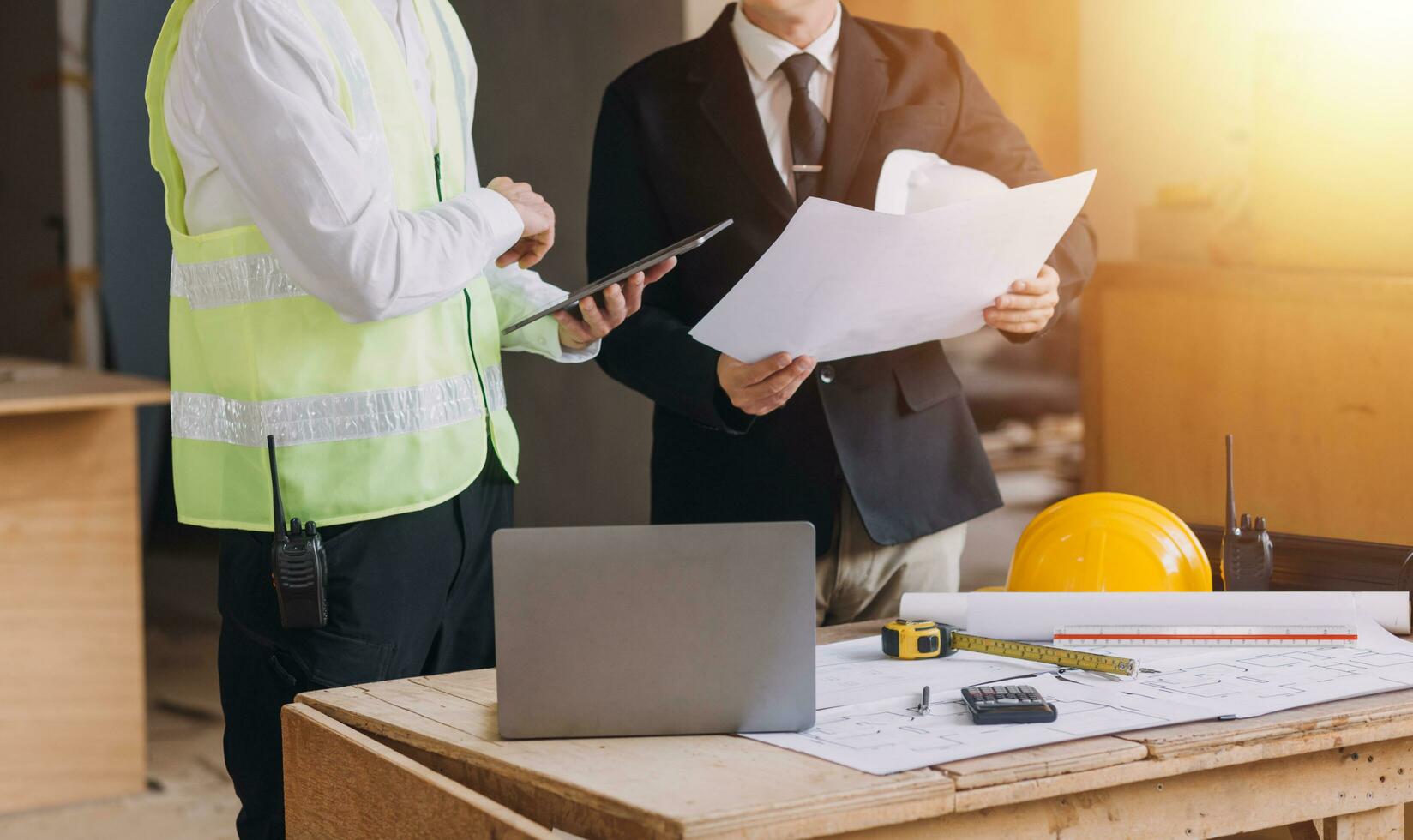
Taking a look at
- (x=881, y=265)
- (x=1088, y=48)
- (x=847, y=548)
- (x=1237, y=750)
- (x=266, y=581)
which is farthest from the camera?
(x=1088, y=48)

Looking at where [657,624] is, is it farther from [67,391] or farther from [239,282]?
[67,391]

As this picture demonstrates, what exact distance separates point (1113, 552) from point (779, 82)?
2.66ft

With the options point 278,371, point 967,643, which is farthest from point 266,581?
point 967,643

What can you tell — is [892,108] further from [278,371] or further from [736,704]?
[736,704]

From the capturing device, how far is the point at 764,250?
75.2 inches

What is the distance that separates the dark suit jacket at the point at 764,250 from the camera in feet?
6.25

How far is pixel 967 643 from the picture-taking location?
1426mm

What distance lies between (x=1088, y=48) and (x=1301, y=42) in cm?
108

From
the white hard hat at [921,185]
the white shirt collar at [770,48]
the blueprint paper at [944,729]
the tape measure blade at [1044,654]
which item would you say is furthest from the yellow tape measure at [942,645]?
the white shirt collar at [770,48]

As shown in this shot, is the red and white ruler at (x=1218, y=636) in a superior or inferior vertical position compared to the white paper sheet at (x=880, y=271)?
inferior

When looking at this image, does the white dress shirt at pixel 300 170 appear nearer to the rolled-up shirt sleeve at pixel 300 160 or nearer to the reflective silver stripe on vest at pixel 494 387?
the rolled-up shirt sleeve at pixel 300 160

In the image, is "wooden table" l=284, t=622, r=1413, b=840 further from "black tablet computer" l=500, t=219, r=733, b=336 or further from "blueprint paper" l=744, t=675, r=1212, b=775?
"black tablet computer" l=500, t=219, r=733, b=336

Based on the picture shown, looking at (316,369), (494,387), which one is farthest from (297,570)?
(494,387)

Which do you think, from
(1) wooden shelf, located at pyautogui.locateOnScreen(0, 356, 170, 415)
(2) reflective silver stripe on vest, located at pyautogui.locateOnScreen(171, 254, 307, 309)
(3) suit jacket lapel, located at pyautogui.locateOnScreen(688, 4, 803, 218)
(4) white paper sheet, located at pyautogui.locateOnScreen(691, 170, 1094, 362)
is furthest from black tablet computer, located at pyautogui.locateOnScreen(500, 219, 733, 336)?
(1) wooden shelf, located at pyautogui.locateOnScreen(0, 356, 170, 415)
